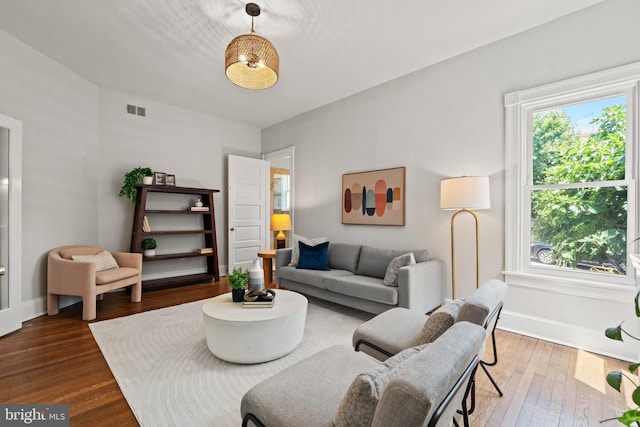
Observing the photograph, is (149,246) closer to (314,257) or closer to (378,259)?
(314,257)

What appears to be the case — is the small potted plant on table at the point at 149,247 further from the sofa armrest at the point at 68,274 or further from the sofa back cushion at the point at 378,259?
the sofa back cushion at the point at 378,259

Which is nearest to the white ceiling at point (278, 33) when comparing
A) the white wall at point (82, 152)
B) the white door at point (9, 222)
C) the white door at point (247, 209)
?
the white wall at point (82, 152)

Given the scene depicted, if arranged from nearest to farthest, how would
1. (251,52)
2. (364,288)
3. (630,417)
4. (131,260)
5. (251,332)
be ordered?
1. (630,417)
2. (251,332)
3. (251,52)
4. (364,288)
5. (131,260)

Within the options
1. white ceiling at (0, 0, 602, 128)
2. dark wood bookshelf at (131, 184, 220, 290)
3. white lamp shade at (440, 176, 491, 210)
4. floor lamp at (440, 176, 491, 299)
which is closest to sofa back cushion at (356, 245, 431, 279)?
floor lamp at (440, 176, 491, 299)

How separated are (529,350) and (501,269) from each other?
77 centimetres

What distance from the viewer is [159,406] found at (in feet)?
5.94

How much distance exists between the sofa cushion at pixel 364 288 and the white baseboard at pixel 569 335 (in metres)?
1.19

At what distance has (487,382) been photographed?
6.91 ft

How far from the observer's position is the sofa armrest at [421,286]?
2.91 meters

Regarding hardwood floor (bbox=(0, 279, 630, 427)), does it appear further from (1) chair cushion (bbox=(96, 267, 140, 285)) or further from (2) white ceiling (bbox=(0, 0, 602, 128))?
(2) white ceiling (bbox=(0, 0, 602, 128))

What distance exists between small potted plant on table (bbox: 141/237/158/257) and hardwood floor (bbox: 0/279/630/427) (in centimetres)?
158

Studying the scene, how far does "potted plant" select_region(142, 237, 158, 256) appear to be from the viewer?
14.7ft

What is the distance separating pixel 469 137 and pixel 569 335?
2.12 meters

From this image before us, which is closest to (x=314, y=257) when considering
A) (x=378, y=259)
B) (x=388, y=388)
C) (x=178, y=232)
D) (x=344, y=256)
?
(x=344, y=256)
